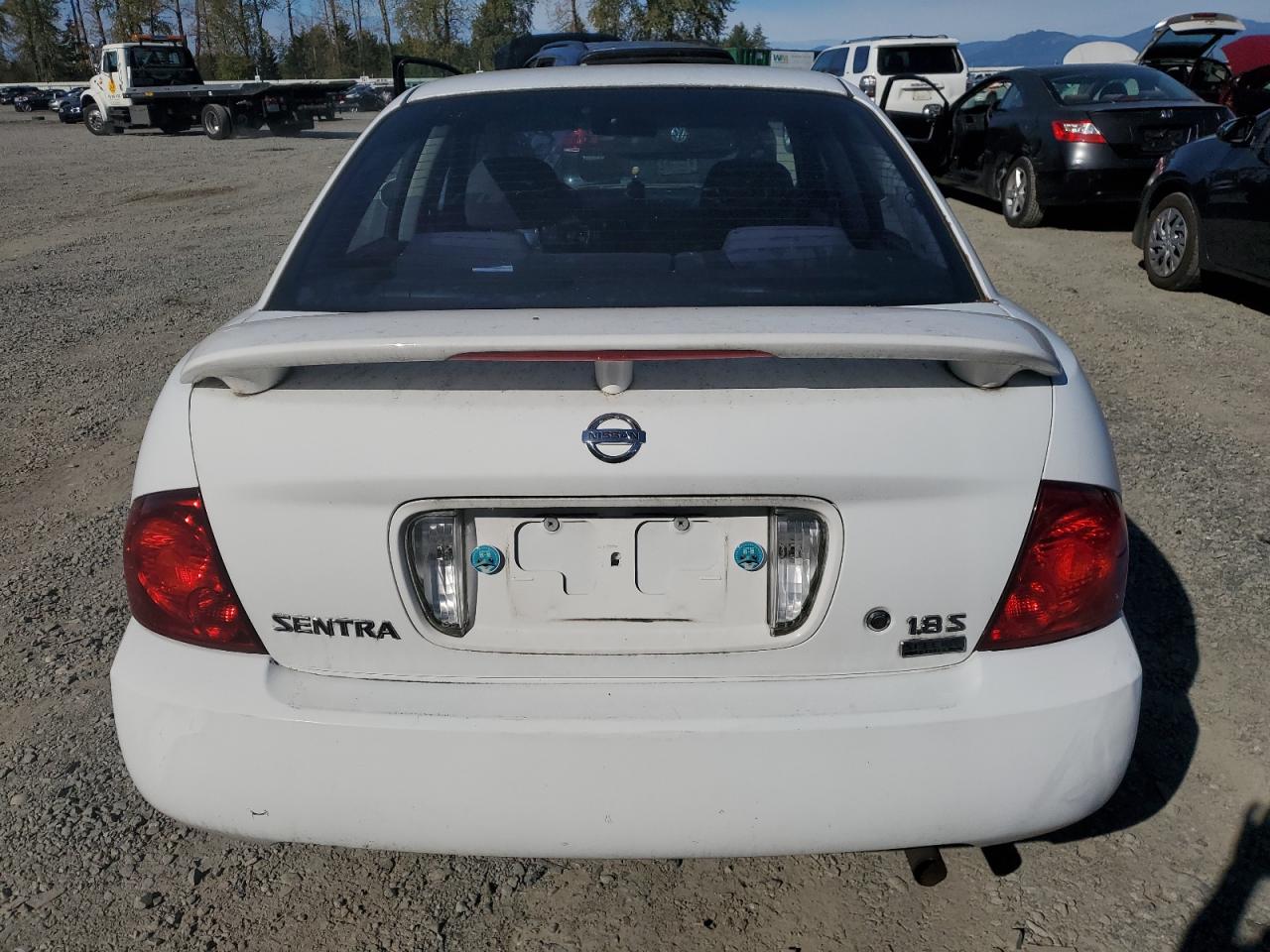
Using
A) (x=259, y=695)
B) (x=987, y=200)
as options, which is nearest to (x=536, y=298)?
(x=259, y=695)

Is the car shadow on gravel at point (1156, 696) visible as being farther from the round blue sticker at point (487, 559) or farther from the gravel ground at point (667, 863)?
the round blue sticker at point (487, 559)

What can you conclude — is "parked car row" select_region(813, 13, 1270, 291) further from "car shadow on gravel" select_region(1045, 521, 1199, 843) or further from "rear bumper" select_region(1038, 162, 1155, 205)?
"car shadow on gravel" select_region(1045, 521, 1199, 843)

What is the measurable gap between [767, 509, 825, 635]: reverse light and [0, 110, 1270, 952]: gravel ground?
0.77 meters

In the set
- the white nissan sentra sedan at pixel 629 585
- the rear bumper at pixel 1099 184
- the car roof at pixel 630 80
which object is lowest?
the rear bumper at pixel 1099 184

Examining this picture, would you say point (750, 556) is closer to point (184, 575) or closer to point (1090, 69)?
point (184, 575)

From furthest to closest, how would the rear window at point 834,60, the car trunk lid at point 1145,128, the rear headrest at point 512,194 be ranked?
the rear window at point 834,60, the car trunk lid at point 1145,128, the rear headrest at point 512,194

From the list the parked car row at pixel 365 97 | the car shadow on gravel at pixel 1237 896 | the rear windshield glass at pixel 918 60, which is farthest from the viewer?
the parked car row at pixel 365 97

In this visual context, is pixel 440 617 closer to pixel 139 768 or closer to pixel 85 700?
pixel 139 768

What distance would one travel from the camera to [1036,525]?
1.68 m

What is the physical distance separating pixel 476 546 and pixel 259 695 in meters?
0.43

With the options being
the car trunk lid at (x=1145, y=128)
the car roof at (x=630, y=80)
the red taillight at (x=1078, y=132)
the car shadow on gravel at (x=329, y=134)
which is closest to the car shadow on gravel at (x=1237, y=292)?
the car trunk lid at (x=1145, y=128)

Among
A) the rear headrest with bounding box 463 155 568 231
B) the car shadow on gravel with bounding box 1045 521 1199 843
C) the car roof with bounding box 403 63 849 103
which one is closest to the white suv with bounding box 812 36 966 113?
the car shadow on gravel with bounding box 1045 521 1199 843

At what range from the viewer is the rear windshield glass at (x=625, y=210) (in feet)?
6.81

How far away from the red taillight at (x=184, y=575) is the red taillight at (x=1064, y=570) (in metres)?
1.24
